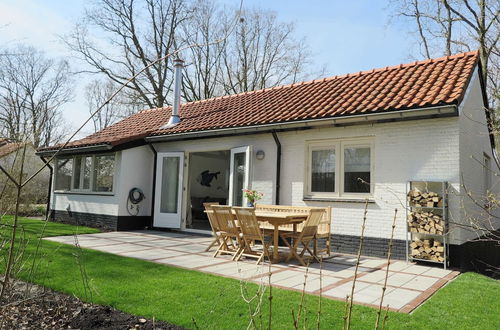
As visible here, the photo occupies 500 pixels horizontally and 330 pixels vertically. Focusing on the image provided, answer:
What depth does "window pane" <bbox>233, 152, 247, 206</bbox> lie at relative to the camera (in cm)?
952

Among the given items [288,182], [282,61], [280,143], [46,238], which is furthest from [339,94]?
[282,61]

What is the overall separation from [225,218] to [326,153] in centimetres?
294

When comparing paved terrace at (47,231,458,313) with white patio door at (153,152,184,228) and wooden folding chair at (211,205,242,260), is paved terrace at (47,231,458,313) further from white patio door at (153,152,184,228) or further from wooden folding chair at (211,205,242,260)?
white patio door at (153,152,184,228)

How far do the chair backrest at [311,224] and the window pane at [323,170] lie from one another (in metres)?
1.81

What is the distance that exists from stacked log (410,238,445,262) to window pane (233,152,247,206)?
422 cm

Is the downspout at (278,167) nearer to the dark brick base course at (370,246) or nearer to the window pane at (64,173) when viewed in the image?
the dark brick base course at (370,246)

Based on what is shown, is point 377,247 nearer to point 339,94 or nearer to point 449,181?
point 449,181

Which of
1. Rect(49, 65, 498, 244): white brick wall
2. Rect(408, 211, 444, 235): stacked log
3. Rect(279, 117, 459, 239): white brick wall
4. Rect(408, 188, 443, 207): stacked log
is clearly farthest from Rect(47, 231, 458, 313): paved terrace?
Rect(408, 188, 443, 207): stacked log

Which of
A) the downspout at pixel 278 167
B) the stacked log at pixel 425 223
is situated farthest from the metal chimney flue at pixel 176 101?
the stacked log at pixel 425 223

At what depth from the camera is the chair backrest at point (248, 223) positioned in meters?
6.19

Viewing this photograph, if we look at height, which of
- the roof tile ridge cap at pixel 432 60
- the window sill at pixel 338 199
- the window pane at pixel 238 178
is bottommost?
the window sill at pixel 338 199

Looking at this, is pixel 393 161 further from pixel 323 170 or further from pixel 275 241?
pixel 275 241

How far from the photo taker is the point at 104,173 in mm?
11797

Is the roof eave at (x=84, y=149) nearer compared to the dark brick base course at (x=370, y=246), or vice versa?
the dark brick base course at (x=370, y=246)
